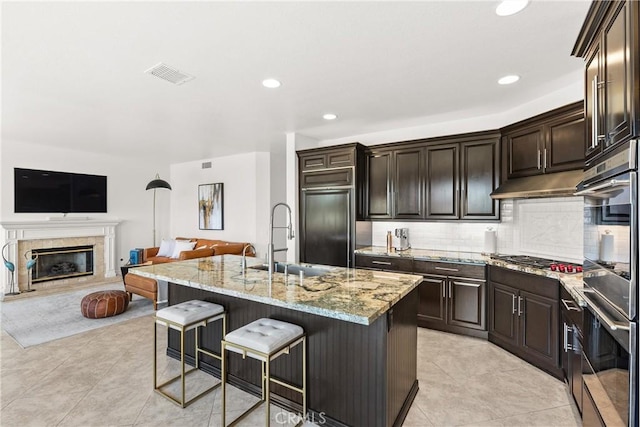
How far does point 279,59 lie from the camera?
2461 millimetres

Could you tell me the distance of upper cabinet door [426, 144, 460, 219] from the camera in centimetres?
389

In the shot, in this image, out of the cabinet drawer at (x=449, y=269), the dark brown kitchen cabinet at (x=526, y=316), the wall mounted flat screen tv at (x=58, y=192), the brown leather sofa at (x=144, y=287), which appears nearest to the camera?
the dark brown kitchen cabinet at (x=526, y=316)

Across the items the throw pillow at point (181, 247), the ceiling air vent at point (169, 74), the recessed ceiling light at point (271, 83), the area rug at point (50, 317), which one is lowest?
the area rug at point (50, 317)

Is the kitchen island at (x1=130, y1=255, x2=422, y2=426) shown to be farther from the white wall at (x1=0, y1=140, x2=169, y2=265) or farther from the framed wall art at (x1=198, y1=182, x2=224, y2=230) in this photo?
the white wall at (x1=0, y1=140, x2=169, y2=265)

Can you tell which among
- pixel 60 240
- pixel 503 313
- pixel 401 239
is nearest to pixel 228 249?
pixel 401 239

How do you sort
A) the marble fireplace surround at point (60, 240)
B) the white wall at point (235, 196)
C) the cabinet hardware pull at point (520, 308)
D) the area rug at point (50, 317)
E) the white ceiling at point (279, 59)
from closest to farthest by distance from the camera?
the white ceiling at point (279, 59) < the cabinet hardware pull at point (520, 308) < the area rug at point (50, 317) < the marble fireplace surround at point (60, 240) < the white wall at point (235, 196)

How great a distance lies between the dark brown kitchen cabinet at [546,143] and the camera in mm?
2781

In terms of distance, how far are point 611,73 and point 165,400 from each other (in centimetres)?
340

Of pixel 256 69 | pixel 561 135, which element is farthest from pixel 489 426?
pixel 256 69

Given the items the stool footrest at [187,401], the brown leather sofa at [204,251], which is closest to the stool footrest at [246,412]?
the stool footrest at [187,401]

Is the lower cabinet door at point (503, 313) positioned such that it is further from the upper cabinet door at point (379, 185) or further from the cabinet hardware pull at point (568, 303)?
the upper cabinet door at point (379, 185)

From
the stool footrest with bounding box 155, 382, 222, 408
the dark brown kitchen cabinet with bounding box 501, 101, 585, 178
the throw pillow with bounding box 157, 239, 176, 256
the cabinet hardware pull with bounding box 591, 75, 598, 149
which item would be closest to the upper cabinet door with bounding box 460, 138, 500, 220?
the dark brown kitchen cabinet with bounding box 501, 101, 585, 178

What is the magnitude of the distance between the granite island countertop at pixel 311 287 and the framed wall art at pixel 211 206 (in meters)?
4.16

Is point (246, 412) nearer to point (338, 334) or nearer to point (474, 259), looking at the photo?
point (338, 334)
